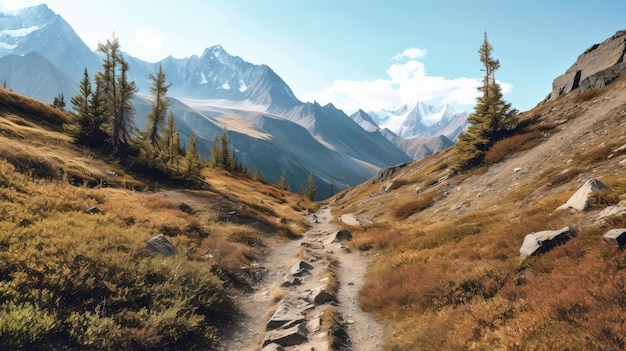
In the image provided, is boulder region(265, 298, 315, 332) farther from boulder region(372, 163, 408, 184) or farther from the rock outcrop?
boulder region(372, 163, 408, 184)

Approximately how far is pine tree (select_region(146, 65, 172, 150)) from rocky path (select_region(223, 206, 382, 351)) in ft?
142

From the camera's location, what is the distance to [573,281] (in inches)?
342

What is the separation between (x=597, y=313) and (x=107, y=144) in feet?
160

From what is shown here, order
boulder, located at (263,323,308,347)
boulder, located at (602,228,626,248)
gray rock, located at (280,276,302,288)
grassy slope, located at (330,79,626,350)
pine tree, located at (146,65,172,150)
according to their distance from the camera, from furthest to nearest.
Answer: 1. pine tree, located at (146,65,172,150)
2. gray rock, located at (280,276,302,288)
3. boulder, located at (263,323,308,347)
4. boulder, located at (602,228,626,248)
5. grassy slope, located at (330,79,626,350)

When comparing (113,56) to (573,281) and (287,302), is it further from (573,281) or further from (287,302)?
(573,281)

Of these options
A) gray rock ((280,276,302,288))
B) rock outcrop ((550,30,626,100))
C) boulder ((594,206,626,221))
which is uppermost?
rock outcrop ((550,30,626,100))

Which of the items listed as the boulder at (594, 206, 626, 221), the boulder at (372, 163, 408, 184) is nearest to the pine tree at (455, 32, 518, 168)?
the boulder at (594, 206, 626, 221)

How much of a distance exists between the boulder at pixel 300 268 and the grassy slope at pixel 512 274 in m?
3.55

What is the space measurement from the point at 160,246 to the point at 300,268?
7374 millimetres

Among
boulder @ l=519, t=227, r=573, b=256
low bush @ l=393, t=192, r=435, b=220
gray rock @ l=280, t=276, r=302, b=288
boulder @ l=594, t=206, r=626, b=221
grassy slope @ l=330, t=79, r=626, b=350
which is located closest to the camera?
grassy slope @ l=330, t=79, r=626, b=350

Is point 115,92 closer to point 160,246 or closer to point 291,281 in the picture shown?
point 160,246

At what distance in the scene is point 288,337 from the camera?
1031 cm

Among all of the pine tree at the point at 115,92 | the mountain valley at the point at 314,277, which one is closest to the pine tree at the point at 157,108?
the pine tree at the point at 115,92

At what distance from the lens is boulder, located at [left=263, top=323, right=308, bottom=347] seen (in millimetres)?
10172
